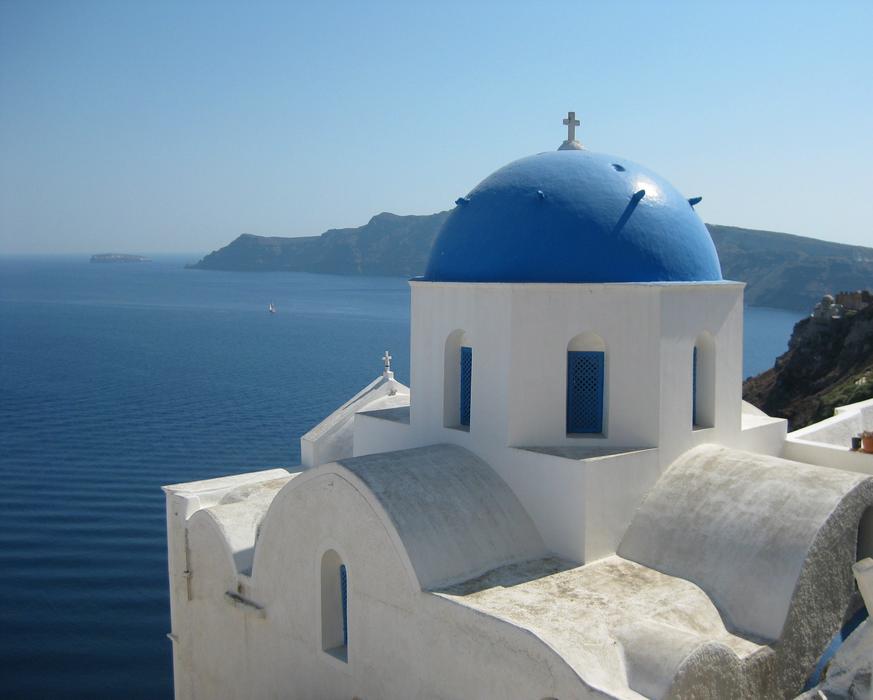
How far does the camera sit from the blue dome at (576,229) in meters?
9.98

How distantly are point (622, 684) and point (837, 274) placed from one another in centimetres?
11713

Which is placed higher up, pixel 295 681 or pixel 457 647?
pixel 457 647

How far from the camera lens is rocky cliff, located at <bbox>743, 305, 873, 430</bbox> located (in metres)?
35.8

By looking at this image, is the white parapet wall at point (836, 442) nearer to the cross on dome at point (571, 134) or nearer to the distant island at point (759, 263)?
the cross on dome at point (571, 134)

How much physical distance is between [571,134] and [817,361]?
101 feet

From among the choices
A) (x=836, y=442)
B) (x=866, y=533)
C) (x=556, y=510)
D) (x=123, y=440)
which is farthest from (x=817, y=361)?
(x=556, y=510)

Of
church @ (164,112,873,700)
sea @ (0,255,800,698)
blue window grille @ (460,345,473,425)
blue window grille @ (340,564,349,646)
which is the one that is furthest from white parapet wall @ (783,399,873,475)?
sea @ (0,255,800,698)

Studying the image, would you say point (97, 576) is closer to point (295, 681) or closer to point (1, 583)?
point (1, 583)

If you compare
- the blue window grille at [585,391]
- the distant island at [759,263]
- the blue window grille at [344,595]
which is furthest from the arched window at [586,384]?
the distant island at [759,263]

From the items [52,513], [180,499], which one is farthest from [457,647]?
[52,513]

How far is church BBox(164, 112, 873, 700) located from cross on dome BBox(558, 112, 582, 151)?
0.05m

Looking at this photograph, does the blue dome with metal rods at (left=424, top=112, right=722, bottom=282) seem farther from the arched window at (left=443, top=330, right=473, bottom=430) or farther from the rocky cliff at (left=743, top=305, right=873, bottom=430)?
the rocky cliff at (left=743, top=305, right=873, bottom=430)

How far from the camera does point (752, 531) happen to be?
861 cm

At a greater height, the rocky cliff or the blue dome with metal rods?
the blue dome with metal rods
